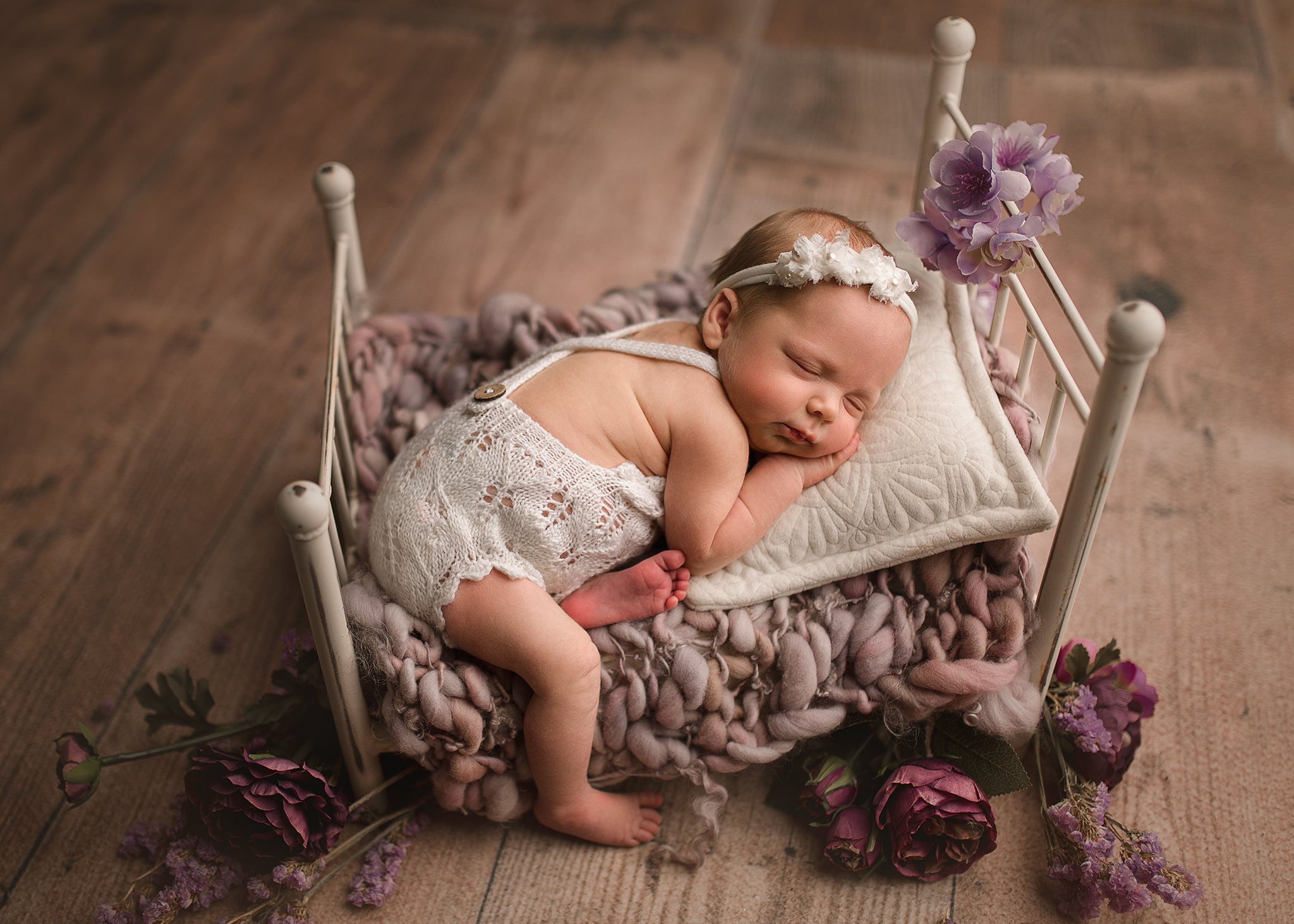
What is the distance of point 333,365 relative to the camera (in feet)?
3.71

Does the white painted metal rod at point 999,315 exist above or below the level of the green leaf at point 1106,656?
above

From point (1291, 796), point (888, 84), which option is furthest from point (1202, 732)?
point (888, 84)

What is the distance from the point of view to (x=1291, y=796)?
4.10 ft

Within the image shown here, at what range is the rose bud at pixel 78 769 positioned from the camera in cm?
107

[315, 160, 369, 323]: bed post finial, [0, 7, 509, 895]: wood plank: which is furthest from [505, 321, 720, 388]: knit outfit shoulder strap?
[0, 7, 509, 895]: wood plank

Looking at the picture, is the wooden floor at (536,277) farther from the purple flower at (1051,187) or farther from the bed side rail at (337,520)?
the purple flower at (1051,187)

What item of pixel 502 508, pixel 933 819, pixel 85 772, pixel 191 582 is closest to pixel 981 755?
pixel 933 819

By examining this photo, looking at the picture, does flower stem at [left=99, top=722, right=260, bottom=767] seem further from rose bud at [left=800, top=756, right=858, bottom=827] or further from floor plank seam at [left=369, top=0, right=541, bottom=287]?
floor plank seam at [left=369, top=0, right=541, bottom=287]

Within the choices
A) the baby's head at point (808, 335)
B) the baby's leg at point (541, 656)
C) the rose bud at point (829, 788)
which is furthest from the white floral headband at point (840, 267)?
the rose bud at point (829, 788)

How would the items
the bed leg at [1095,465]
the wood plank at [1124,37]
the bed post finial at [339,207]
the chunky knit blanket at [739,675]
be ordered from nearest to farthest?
the bed leg at [1095,465]
the chunky knit blanket at [739,675]
the bed post finial at [339,207]
the wood plank at [1124,37]

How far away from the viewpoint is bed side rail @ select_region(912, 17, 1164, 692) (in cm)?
83

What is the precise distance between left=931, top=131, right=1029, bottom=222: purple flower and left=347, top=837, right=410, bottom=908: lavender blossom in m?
0.90

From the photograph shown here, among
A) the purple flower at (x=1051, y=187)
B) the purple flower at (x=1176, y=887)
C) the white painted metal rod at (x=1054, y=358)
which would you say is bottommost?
the purple flower at (x=1176, y=887)

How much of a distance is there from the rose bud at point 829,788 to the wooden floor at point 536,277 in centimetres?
6
